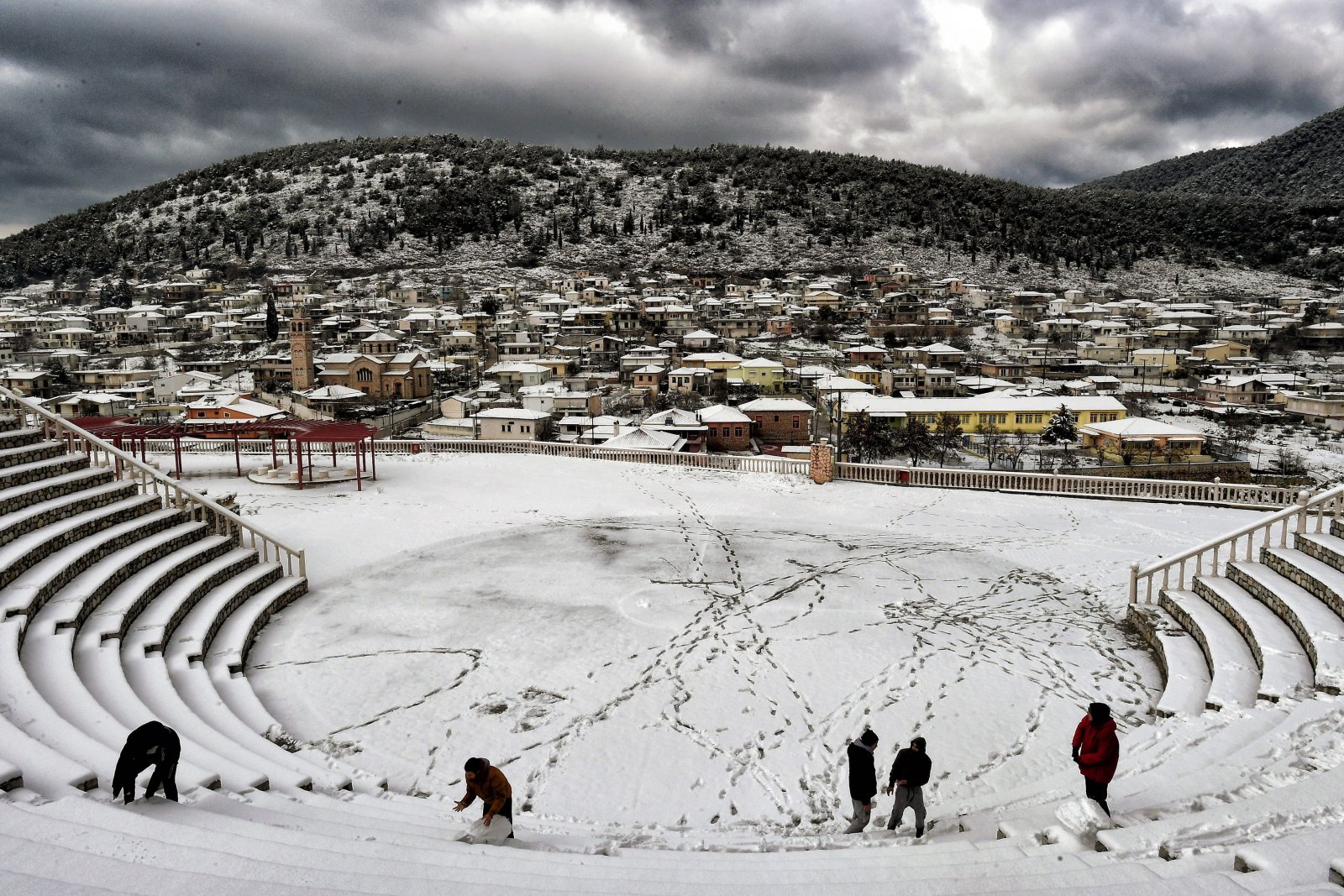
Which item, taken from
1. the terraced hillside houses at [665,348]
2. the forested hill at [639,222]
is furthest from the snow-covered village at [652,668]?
the forested hill at [639,222]

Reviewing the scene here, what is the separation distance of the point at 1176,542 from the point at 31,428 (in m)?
20.8

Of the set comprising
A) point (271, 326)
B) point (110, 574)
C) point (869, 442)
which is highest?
point (271, 326)

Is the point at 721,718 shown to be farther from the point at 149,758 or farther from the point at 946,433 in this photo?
the point at 946,433

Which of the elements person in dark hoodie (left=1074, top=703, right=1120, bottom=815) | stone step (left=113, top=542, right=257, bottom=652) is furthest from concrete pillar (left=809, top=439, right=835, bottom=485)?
person in dark hoodie (left=1074, top=703, right=1120, bottom=815)

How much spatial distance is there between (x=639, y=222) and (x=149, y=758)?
489 feet

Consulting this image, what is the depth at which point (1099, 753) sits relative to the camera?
583cm

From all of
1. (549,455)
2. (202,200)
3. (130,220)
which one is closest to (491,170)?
(202,200)

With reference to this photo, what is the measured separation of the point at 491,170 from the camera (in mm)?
171250

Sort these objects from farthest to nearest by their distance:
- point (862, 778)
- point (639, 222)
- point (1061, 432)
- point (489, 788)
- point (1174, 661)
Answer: point (639, 222) → point (1061, 432) → point (1174, 661) → point (862, 778) → point (489, 788)

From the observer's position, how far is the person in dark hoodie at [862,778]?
19.8 ft

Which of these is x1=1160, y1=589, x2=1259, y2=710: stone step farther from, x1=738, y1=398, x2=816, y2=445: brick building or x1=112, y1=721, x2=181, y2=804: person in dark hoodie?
x1=738, y1=398, x2=816, y2=445: brick building

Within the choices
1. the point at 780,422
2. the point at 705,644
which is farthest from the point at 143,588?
the point at 780,422

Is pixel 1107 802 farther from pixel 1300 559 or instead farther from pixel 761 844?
pixel 1300 559

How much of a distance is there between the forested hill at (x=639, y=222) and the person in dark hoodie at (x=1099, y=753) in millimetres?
124748
